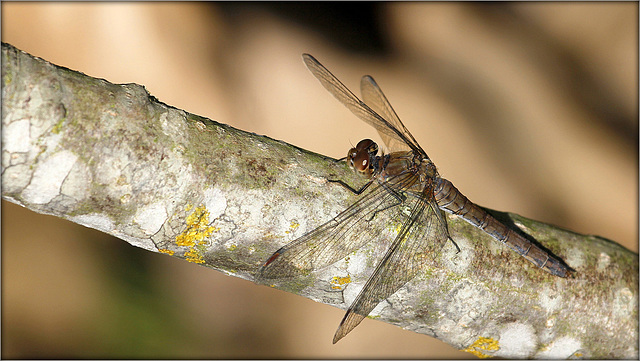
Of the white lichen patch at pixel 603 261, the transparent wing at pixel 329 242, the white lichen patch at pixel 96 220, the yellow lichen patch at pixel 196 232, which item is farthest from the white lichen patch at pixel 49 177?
the white lichen patch at pixel 603 261

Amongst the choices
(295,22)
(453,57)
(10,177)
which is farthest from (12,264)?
(453,57)

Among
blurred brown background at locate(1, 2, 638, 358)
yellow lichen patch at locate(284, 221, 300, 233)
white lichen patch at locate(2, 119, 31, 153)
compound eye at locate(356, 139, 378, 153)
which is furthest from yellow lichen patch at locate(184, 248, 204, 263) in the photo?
blurred brown background at locate(1, 2, 638, 358)

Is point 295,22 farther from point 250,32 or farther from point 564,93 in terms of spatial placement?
point 564,93

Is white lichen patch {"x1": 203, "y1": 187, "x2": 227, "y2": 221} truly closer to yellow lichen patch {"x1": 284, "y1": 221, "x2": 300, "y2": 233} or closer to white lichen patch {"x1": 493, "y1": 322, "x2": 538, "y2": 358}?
yellow lichen patch {"x1": 284, "y1": 221, "x2": 300, "y2": 233}

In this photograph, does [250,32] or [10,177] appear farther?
[250,32]

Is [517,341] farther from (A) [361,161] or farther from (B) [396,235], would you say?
(A) [361,161]

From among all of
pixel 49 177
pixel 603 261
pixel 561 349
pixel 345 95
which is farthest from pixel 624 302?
pixel 49 177

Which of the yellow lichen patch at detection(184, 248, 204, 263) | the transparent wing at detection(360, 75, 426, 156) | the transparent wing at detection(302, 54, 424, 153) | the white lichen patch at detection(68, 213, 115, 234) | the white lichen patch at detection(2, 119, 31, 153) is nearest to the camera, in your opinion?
the white lichen patch at detection(2, 119, 31, 153)
